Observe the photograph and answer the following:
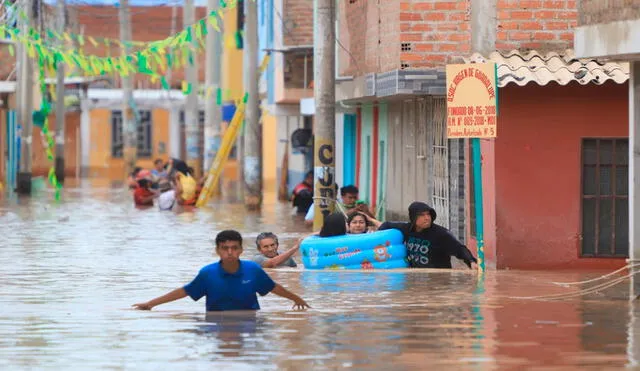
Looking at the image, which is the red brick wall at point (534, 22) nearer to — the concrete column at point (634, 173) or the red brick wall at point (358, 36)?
the red brick wall at point (358, 36)

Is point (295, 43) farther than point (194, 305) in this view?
Yes

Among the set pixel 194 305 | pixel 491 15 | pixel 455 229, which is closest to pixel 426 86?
pixel 455 229

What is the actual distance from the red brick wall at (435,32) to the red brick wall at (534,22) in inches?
86.4

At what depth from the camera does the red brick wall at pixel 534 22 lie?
82.5 feet

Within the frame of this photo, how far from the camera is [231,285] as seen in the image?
51.9ft

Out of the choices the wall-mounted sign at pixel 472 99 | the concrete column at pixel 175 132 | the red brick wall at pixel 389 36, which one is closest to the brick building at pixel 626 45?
the wall-mounted sign at pixel 472 99

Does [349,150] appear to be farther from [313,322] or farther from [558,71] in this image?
[313,322]

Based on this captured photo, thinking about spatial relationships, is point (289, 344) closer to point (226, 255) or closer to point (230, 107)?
point (226, 255)

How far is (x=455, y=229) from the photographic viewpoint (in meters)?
26.0

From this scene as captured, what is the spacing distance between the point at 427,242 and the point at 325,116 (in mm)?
8506

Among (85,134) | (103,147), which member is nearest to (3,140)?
(85,134)

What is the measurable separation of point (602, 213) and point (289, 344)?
9.83 m

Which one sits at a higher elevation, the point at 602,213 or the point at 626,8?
the point at 626,8

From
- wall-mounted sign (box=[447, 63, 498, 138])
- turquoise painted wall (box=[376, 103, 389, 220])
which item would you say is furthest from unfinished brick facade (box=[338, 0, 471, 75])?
wall-mounted sign (box=[447, 63, 498, 138])
